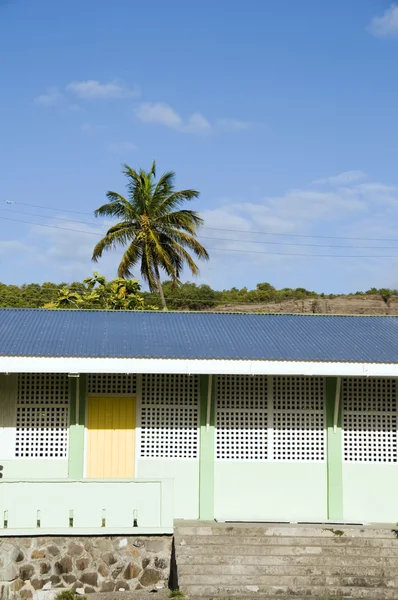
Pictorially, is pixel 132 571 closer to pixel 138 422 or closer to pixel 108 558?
pixel 108 558

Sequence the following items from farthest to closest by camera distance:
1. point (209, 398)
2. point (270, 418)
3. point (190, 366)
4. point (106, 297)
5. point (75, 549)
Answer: point (106, 297)
point (270, 418)
point (209, 398)
point (190, 366)
point (75, 549)

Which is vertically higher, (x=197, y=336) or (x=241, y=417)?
(x=197, y=336)

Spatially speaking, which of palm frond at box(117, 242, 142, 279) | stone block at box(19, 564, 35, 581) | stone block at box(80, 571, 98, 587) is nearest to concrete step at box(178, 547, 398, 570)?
stone block at box(80, 571, 98, 587)

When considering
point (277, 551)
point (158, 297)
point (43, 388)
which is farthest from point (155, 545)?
point (158, 297)

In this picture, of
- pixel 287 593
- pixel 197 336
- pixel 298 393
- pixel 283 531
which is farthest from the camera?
pixel 197 336

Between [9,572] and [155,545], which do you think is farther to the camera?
[155,545]

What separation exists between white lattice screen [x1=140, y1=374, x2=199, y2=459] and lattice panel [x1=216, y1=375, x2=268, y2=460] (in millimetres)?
451

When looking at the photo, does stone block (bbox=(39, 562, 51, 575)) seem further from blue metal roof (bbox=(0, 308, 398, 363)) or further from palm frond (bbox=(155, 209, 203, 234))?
palm frond (bbox=(155, 209, 203, 234))

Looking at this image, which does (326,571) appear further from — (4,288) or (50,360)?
(4,288)

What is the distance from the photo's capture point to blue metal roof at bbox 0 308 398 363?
14.2 meters

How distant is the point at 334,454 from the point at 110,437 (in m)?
4.10

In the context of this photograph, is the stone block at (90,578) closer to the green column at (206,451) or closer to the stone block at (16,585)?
the stone block at (16,585)

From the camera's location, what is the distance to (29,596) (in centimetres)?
1215

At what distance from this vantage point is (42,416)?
14539 mm
